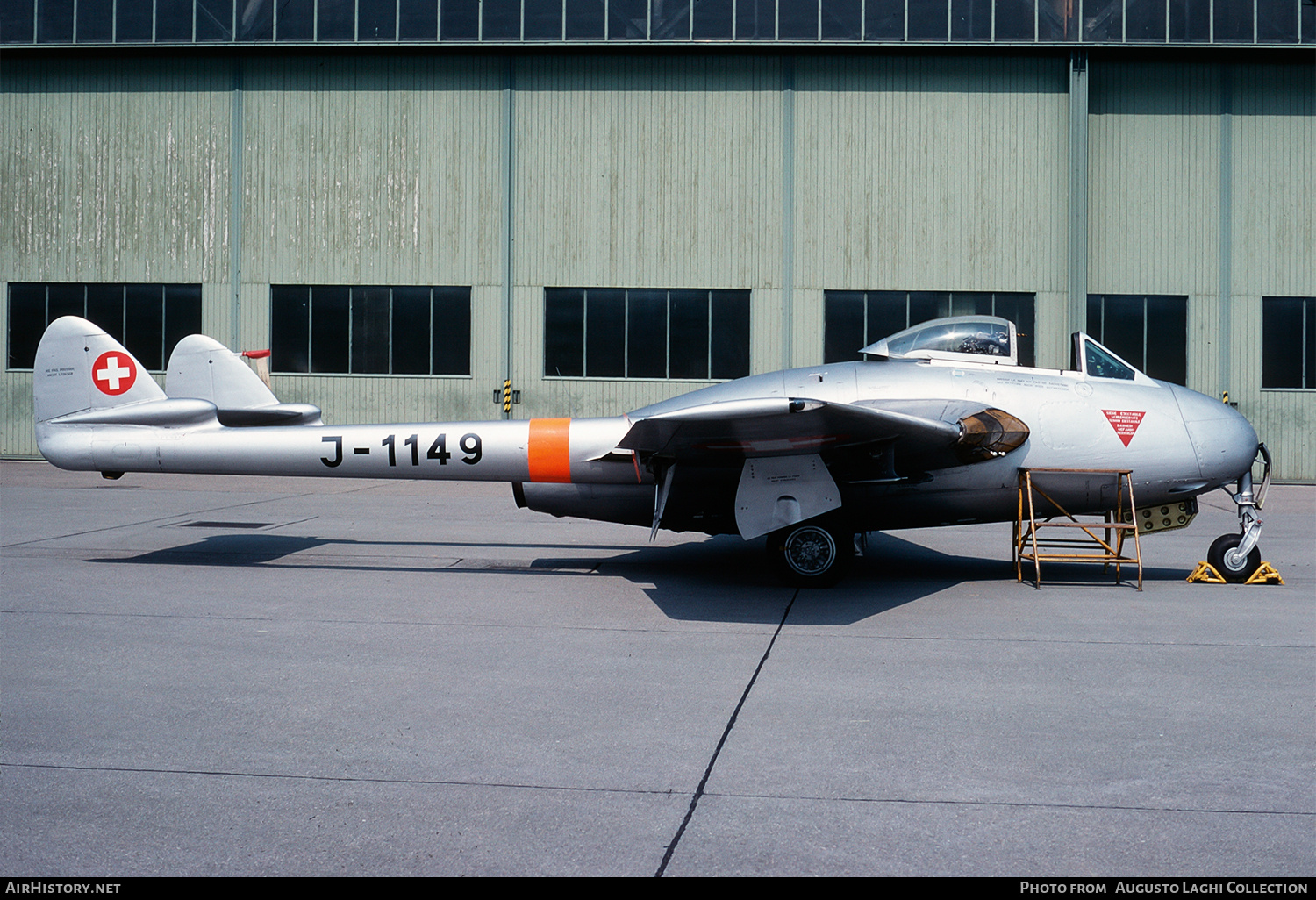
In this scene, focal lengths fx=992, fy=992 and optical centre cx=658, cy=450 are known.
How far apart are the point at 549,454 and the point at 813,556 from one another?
2.64 m

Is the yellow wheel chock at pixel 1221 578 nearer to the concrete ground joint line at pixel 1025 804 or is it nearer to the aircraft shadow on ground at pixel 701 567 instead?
the aircraft shadow on ground at pixel 701 567

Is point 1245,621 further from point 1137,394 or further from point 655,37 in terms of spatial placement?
point 655,37

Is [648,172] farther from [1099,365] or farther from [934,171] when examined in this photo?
[1099,365]

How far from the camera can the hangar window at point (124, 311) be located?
24984mm

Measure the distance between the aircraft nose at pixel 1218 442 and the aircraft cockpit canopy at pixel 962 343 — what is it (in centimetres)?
169

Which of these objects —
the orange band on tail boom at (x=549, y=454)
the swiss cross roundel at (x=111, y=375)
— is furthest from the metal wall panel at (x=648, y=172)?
the orange band on tail boom at (x=549, y=454)

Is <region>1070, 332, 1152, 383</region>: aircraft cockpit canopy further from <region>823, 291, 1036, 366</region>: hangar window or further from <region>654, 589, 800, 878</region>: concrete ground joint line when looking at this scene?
<region>823, 291, 1036, 366</region>: hangar window

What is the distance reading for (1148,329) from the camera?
938 inches

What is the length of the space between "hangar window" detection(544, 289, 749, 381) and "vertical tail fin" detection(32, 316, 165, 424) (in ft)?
47.3

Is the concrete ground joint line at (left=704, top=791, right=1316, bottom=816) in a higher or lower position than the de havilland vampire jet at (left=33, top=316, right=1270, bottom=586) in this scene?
lower

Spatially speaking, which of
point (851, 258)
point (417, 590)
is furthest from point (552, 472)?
point (851, 258)

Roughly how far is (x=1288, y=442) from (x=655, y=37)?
709 inches

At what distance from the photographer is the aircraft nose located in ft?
29.9

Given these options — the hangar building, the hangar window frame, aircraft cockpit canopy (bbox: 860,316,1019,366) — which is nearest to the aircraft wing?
aircraft cockpit canopy (bbox: 860,316,1019,366)
